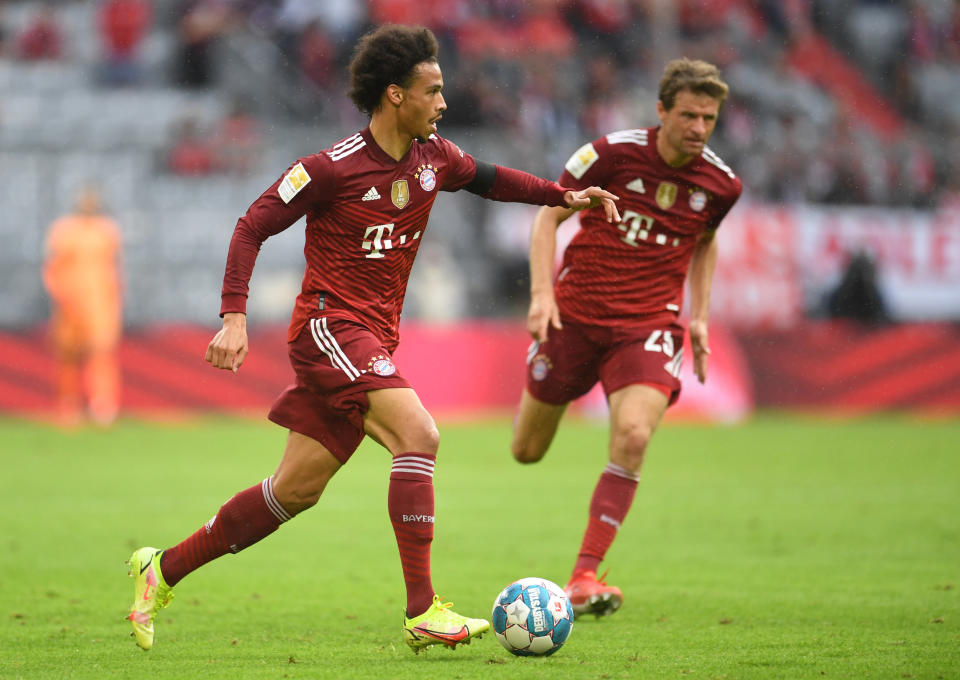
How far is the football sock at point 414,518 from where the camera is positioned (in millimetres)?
4969

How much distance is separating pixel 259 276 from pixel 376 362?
1325 centimetres

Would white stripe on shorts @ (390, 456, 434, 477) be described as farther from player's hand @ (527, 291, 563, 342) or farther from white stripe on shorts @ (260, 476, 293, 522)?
player's hand @ (527, 291, 563, 342)

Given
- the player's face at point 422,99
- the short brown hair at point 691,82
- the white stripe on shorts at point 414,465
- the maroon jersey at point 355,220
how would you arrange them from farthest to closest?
the short brown hair at point 691,82 → the player's face at point 422,99 → the maroon jersey at point 355,220 → the white stripe on shorts at point 414,465

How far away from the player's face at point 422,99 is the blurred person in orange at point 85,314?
449 inches

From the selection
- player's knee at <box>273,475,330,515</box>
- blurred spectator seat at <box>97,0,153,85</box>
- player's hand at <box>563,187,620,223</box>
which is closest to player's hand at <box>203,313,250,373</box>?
player's knee at <box>273,475,330,515</box>

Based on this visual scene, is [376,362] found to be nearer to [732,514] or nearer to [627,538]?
[627,538]

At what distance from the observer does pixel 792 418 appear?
57.1 feet

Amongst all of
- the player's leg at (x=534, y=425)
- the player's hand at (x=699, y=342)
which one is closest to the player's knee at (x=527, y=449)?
the player's leg at (x=534, y=425)

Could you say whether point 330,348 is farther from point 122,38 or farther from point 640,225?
point 122,38

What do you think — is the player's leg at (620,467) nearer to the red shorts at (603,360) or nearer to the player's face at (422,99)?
the red shorts at (603,360)

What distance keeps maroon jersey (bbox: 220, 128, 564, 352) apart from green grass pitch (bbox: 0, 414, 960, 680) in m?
1.32

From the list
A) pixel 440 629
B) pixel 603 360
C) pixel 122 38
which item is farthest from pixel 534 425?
pixel 122 38

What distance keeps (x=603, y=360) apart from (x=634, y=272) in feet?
1.53

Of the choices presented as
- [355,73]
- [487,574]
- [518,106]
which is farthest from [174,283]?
[355,73]
